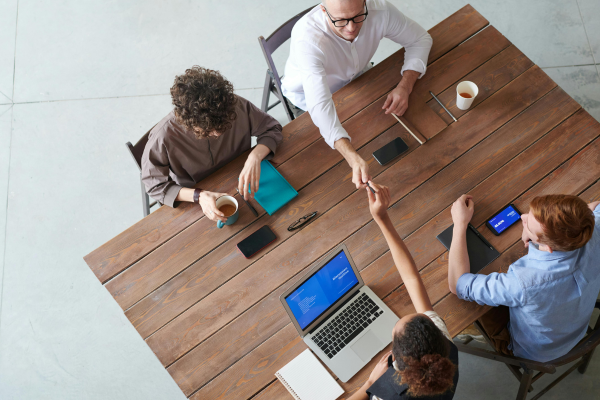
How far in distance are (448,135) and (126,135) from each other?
227 cm

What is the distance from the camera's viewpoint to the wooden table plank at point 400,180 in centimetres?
167

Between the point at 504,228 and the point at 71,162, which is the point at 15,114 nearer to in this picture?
the point at 71,162

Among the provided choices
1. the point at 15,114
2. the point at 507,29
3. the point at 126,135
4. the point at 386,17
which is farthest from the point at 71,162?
the point at 507,29

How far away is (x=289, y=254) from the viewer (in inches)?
69.8

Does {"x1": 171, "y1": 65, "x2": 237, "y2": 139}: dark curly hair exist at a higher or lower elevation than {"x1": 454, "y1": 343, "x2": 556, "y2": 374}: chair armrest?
higher

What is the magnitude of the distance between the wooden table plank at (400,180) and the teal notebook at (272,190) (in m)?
0.18

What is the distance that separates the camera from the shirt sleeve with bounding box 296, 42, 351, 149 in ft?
6.15

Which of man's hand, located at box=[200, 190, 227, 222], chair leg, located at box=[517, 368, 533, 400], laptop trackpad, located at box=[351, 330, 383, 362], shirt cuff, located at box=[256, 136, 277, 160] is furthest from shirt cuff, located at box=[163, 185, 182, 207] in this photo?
chair leg, located at box=[517, 368, 533, 400]

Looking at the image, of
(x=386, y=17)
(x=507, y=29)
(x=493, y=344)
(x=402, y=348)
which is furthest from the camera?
(x=507, y=29)

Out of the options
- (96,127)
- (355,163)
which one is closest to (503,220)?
(355,163)

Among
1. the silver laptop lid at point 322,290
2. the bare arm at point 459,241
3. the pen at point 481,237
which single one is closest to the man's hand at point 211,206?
the silver laptop lid at point 322,290

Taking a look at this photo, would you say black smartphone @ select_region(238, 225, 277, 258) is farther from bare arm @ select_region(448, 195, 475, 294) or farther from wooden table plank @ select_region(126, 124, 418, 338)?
bare arm @ select_region(448, 195, 475, 294)

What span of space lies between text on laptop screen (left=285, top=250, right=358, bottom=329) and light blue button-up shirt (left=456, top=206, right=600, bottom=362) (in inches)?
17.7

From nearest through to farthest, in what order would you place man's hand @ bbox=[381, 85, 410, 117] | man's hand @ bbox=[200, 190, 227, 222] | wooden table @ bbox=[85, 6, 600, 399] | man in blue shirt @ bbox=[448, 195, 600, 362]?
man in blue shirt @ bbox=[448, 195, 600, 362]
wooden table @ bbox=[85, 6, 600, 399]
man's hand @ bbox=[200, 190, 227, 222]
man's hand @ bbox=[381, 85, 410, 117]
